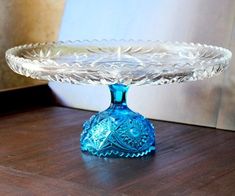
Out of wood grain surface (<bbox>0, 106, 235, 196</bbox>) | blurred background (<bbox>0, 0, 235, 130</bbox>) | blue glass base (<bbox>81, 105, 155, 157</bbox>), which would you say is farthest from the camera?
blurred background (<bbox>0, 0, 235, 130</bbox>)

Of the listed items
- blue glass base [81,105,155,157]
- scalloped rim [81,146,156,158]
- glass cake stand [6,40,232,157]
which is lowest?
scalloped rim [81,146,156,158]

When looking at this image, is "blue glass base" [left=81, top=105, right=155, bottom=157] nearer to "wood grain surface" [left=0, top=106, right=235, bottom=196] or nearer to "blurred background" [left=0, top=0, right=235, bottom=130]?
"wood grain surface" [left=0, top=106, right=235, bottom=196]

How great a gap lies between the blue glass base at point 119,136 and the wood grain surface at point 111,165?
0.06 feet

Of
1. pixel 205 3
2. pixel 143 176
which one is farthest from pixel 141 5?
pixel 143 176

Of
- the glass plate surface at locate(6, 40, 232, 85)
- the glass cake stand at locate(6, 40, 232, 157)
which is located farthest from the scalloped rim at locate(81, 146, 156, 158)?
the glass plate surface at locate(6, 40, 232, 85)

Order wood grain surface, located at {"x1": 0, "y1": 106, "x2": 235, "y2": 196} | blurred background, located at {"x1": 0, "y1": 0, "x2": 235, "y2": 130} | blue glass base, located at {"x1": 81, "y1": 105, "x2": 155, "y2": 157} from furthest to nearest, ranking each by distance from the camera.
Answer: blurred background, located at {"x1": 0, "y1": 0, "x2": 235, "y2": 130} < blue glass base, located at {"x1": 81, "y1": 105, "x2": 155, "y2": 157} < wood grain surface, located at {"x1": 0, "y1": 106, "x2": 235, "y2": 196}

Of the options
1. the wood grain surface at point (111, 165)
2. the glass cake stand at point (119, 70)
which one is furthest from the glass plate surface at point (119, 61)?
the wood grain surface at point (111, 165)

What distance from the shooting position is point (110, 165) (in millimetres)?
818

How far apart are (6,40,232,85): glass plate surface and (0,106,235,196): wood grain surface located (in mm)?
140

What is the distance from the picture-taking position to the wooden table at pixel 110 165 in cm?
71

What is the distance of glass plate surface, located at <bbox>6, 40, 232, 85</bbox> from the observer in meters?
0.76

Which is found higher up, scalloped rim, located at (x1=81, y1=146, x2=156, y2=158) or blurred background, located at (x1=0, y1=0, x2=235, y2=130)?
blurred background, located at (x1=0, y1=0, x2=235, y2=130)

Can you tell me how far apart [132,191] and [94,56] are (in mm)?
450

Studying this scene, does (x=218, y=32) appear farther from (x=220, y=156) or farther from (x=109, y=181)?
(x=109, y=181)
